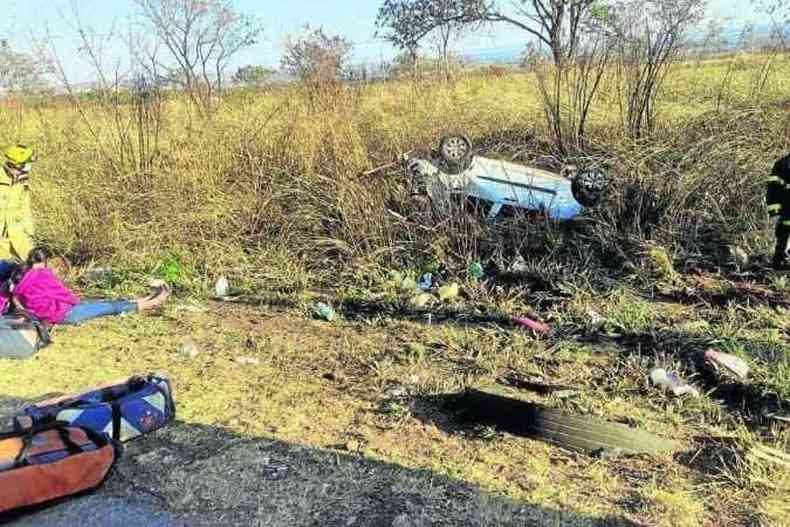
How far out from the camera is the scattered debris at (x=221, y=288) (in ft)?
16.8

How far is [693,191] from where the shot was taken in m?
5.00

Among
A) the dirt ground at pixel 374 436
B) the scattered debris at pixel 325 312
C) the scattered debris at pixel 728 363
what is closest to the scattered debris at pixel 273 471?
the dirt ground at pixel 374 436

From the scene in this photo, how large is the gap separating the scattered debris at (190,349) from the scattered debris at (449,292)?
5.45 ft

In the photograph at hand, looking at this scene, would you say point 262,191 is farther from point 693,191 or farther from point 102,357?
point 693,191

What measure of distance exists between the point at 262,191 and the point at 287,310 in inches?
64.1

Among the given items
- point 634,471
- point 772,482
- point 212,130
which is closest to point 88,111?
point 212,130

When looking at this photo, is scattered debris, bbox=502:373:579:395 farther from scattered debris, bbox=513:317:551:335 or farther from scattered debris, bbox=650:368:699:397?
scattered debris, bbox=513:317:551:335

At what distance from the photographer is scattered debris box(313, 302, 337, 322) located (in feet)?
14.8

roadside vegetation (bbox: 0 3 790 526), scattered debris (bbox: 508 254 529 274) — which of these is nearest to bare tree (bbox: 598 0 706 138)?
roadside vegetation (bbox: 0 3 790 526)

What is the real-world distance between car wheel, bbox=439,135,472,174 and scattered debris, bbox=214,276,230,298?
199cm

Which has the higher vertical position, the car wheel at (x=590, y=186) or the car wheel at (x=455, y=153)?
the car wheel at (x=455, y=153)

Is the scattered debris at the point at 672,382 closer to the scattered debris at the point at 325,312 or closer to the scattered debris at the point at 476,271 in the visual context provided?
the scattered debris at the point at 476,271

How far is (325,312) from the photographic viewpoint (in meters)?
4.53

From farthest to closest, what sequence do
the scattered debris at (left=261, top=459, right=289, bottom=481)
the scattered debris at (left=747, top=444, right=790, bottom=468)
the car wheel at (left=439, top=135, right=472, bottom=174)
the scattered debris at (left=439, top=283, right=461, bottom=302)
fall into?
the car wheel at (left=439, top=135, right=472, bottom=174), the scattered debris at (left=439, top=283, right=461, bottom=302), the scattered debris at (left=261, top=459, right=289, bottom=481), the scattered debris at (left=747, top=444, right=790, bottom=468)
